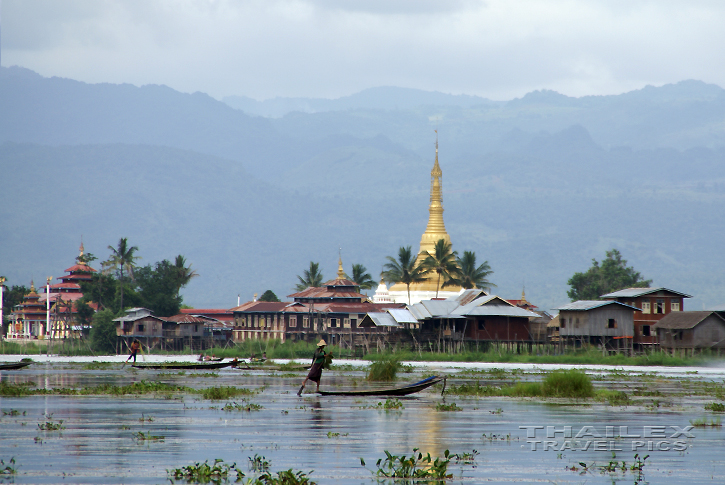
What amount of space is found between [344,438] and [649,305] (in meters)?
67.0

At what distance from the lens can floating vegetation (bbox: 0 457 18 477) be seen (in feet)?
48.9

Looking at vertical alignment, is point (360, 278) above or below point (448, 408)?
above

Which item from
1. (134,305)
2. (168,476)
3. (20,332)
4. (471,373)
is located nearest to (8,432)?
(168,476)

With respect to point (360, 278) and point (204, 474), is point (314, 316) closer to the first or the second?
point (360, 278)

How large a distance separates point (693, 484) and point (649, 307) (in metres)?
69.8

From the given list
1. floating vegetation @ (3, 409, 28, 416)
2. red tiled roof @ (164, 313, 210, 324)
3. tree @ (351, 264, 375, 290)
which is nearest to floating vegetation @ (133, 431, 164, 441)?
floating vegetation @ (3, 409, 28, 416)

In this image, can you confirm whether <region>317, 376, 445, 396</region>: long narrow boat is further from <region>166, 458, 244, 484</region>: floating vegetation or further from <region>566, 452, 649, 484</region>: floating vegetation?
<region>166, 458, 244, 484</region>: floating vegetation

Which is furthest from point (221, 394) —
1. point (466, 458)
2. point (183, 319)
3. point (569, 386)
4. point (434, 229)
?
point (434, 229)

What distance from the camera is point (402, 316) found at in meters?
90.2

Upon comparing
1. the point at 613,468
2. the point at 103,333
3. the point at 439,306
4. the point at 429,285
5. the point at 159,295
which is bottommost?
the point at 613,468

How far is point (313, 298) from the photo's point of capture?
10488 cm

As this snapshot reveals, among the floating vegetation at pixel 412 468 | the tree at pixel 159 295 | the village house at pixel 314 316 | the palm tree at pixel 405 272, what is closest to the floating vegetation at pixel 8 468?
the floating vegetation at pixel 412 468

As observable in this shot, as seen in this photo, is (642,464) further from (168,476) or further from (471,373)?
(471,373)

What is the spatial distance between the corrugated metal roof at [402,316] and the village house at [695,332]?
70.9 ft
